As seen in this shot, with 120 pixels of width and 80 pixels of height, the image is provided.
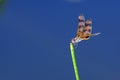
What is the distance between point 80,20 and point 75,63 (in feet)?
0.54

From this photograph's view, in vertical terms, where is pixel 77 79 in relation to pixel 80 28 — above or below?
below

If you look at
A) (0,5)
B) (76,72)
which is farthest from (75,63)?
(0,5)

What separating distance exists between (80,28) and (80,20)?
0.02 m

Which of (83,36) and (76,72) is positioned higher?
(83,36)

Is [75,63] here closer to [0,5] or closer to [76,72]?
[76,72]

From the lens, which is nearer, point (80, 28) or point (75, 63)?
point (75, 63)

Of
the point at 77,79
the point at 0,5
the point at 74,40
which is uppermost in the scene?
the point at 0,5

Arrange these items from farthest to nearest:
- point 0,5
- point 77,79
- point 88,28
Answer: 1. point 0,5
2. point 88,28
3. point 77,79

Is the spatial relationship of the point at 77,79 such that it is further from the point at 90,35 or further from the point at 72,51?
the point at 90,35

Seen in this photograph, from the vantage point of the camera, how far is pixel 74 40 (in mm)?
780

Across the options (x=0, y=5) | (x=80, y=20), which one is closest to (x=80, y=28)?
(x=80, y=20)

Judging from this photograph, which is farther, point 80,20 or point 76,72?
point 80,20

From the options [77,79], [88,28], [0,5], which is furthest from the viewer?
[0,5]

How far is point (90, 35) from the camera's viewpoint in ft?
2.50
